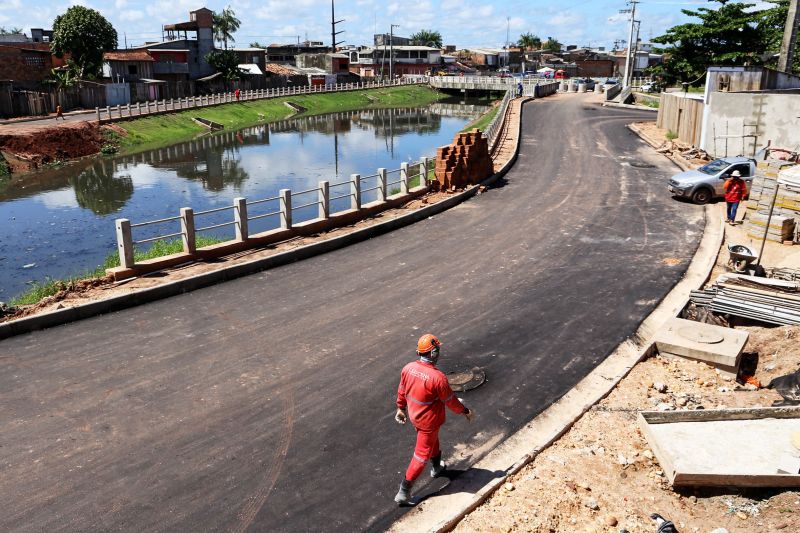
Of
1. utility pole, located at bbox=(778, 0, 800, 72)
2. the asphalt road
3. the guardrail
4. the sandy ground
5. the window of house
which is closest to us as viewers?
the sandy ground

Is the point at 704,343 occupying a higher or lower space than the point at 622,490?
higher

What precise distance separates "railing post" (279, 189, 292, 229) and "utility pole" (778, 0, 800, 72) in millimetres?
28522

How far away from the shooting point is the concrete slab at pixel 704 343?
33.3 ft

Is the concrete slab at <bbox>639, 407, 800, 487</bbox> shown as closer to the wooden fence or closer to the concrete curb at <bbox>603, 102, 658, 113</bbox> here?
the wooden fence

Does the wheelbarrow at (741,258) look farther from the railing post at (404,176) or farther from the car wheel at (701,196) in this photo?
the railing post at (404,176)

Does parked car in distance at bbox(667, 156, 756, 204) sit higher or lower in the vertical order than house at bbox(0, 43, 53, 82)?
lower

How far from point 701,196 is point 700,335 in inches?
501

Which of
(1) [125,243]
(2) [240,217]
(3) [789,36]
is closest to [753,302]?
(2) [240,217]

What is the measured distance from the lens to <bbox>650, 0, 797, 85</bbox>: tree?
48.4 m

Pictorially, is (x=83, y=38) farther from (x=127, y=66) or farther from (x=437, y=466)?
(x=437, y=466)

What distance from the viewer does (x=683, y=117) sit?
34.7 m

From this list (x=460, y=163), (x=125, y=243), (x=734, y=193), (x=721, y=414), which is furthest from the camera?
(x=460, y=163)

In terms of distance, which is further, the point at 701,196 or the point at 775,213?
the point at 701,196

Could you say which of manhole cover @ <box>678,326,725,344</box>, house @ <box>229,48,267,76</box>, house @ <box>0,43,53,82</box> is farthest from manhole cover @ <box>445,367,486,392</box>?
house @ <box>229,48,267,76</box>
